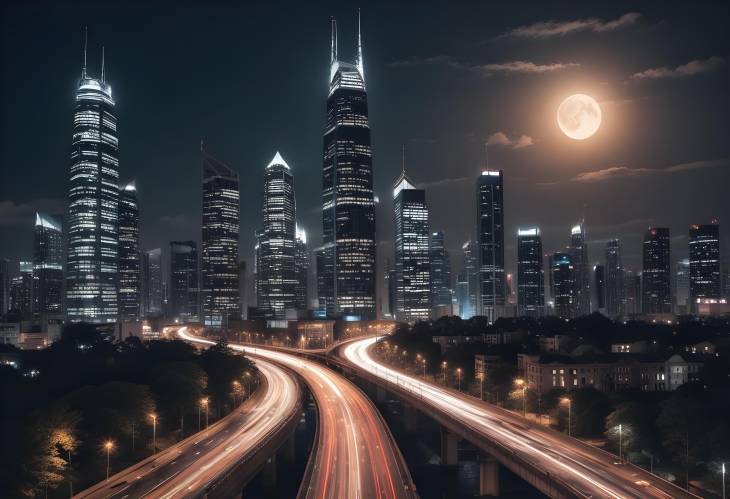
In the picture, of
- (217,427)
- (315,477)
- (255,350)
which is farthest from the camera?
(255,350)

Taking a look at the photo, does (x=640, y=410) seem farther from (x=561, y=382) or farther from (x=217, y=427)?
(x=217, y=427)

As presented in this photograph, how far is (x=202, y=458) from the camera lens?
57.9 metres

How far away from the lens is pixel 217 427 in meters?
73.8

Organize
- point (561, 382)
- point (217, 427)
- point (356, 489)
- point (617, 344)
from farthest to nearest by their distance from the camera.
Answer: point (617, 344)
point (561, 382)
point (217, 427)
point (356, 489)

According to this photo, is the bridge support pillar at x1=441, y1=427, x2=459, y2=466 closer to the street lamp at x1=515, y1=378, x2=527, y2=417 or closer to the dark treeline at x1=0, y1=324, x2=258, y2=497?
the street lamp at x1=515, y1=378, x2=527, y2=417

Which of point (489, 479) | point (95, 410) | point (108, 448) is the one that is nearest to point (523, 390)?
point (489, 479)

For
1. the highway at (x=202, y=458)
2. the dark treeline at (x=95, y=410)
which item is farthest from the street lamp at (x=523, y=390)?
the dark treeline at (x=95, y=410)

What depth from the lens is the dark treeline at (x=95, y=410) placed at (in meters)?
49.9

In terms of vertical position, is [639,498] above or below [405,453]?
above

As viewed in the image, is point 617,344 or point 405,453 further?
point 617,344

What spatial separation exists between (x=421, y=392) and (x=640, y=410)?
116 feet

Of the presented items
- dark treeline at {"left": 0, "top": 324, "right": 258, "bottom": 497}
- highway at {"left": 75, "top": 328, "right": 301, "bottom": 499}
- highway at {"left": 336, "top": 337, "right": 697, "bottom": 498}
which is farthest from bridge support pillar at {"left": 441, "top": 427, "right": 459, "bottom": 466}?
dark treeline at {"left": 0, "top": 324, "right": 258, "bottom": 497}

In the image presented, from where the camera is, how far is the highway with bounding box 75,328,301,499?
159 ft

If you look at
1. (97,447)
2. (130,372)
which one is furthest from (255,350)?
(97,447)
